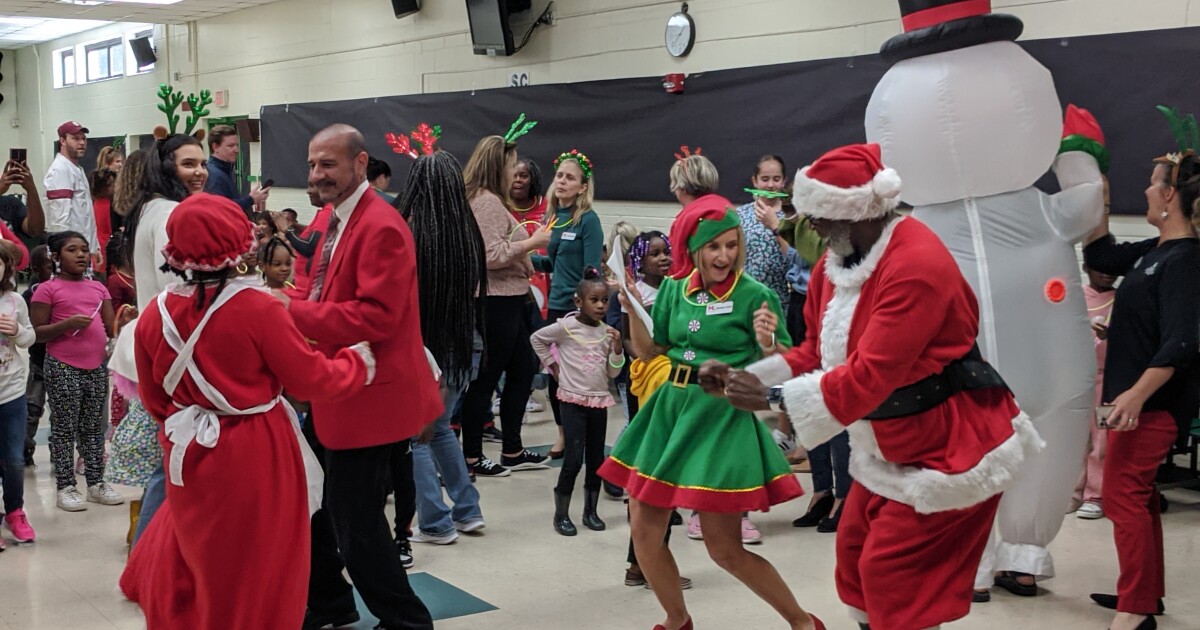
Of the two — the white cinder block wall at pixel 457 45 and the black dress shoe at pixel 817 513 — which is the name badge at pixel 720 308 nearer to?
the black dress shoe at pixel 817 513

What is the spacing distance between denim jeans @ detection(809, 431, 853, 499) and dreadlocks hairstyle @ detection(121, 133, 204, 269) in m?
2.77

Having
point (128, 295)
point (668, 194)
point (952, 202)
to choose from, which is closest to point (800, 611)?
point (952, 202)

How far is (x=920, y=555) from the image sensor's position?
2.79m

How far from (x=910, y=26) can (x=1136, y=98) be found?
230cm

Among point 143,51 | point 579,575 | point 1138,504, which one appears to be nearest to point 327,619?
point 579,575

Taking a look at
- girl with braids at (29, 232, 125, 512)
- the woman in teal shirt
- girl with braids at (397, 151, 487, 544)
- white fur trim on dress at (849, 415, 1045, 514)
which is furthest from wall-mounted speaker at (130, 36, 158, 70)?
white fur trim on dress at (849, 415, 1045, 514)

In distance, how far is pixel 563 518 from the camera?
5082 mm

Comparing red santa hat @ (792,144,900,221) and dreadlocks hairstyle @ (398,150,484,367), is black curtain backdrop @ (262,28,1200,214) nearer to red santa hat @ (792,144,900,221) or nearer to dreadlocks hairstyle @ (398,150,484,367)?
dreadlocks hairstyle @ (398,150,484,367)

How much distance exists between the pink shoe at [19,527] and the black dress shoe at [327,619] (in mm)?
1750

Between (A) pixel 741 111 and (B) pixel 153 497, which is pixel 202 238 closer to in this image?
(B) pixel 153 497

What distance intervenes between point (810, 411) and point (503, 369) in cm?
325

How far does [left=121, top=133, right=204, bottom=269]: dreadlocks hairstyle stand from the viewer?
13.0 ft

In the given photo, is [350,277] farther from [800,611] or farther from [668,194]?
[668,194]

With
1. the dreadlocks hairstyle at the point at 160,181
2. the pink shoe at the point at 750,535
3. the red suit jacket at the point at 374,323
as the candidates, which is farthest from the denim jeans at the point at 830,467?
the dreadlocks hairstyle at the point at 160,181
